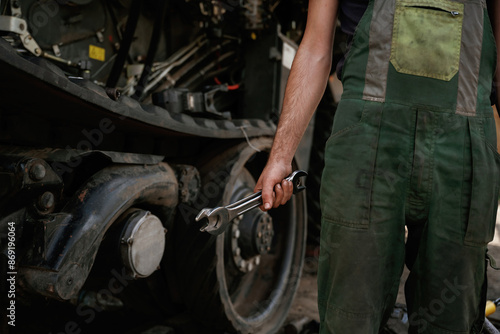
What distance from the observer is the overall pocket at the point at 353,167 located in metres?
1.18

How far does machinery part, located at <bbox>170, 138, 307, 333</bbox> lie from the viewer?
1946 millimetres

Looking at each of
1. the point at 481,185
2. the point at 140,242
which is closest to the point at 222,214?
the point at 140,242

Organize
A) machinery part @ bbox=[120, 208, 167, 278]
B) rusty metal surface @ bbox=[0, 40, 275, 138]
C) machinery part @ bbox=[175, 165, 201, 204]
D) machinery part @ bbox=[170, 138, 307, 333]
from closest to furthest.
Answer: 1. rusty metal surface @ bbox=[0, 40, 275, 138]
2. machinery part @ bbox=[120, 208, 167, 278]
3. machinery part @ bbox=[175, 165, 201, 204]
4. machinery part @ bbox=[170, 138, 307, 333]

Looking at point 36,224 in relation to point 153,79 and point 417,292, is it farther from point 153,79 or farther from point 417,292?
point 153,79

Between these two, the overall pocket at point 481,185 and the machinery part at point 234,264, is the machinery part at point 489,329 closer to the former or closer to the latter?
the overall pocket at point 481,185

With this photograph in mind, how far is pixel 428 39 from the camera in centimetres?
121

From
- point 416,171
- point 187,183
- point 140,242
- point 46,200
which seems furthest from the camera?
point 187,183

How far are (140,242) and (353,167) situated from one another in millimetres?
763

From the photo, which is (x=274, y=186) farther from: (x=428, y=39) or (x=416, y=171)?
(x=428, y=39)

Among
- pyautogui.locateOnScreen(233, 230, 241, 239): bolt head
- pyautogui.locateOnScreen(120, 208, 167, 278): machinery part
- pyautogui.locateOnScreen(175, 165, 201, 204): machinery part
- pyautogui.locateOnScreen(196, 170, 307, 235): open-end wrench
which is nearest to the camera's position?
pyautogui.locateOnScreen(196, 170, 307, 235): open-end wrench

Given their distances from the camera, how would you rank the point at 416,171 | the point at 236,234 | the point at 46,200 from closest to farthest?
the point at 416,171, the point at 46,200, the point at 236,234

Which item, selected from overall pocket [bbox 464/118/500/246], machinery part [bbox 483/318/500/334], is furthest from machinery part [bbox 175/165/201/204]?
machinery part [bbox 483/318/500/334]

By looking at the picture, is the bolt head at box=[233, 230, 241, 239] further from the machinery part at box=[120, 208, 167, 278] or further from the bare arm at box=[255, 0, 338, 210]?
the bare arm at box=[255, 0, 338, 210]

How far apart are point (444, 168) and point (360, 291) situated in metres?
0.38
